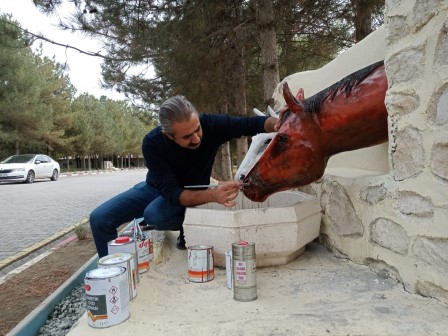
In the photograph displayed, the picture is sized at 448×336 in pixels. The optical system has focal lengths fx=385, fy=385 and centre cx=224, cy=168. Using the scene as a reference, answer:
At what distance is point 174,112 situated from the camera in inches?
112

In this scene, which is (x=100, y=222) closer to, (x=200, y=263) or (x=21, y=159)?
(x=200, y=263)

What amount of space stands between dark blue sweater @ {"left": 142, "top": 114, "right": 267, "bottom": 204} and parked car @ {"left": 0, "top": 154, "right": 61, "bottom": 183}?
16277 millimetres

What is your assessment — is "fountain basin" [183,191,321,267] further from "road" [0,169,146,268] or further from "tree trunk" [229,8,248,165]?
"tree trunk" [229,8,248,165]

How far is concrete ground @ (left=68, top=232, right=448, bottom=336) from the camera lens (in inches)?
75.1

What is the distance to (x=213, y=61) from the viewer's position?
7.50 metres

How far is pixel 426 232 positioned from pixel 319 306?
730mm

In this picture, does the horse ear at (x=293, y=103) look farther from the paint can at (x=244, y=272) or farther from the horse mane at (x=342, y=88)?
the paint can at (x=244, y=272)

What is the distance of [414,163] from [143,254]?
1.99 metres

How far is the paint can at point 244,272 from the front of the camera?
2303 millimetres

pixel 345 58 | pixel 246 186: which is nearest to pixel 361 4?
pixel 345 58

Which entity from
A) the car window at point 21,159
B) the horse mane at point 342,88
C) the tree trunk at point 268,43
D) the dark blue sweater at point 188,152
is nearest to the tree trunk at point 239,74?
the tree trunk at point 268,43

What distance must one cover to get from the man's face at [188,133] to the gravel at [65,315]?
5.16ft

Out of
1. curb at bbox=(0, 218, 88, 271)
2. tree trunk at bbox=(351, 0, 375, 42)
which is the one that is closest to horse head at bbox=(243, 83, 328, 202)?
curb at bbox=(0, 218, 88, 271)

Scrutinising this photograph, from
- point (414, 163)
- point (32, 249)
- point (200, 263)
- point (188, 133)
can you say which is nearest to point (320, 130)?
point (414, 163)
